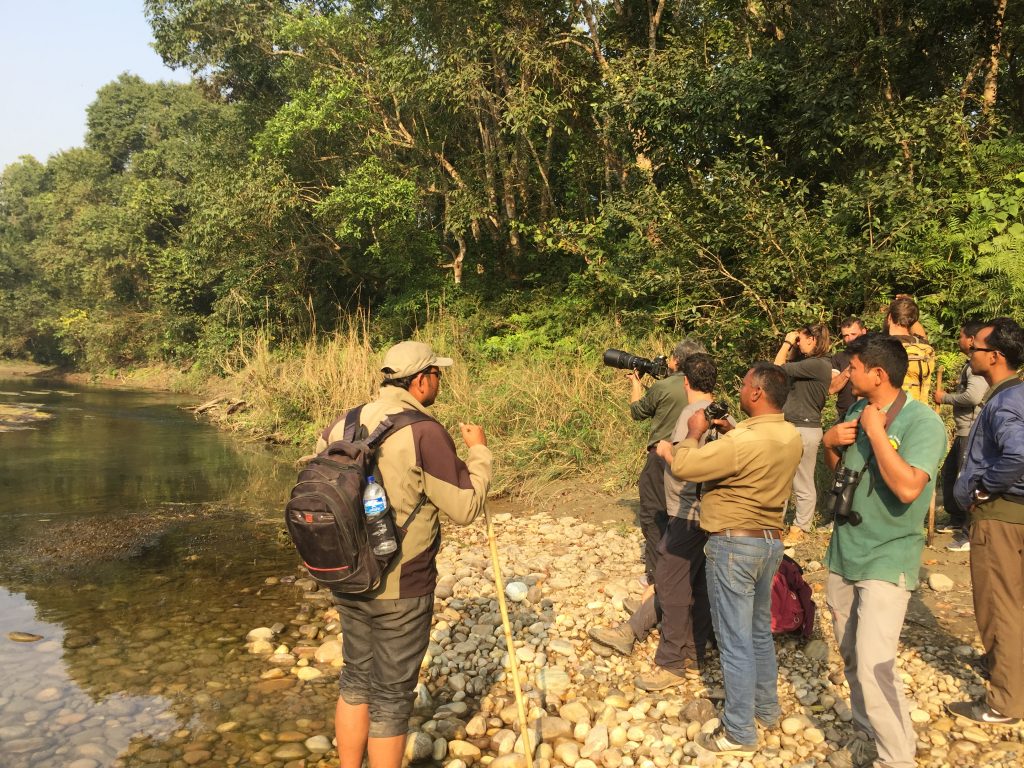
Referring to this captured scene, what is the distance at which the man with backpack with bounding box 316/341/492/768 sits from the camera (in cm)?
288

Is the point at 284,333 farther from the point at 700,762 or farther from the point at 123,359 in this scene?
the point at 700,762

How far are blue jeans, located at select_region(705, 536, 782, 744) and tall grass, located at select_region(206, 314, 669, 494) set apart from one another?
16.3 feet

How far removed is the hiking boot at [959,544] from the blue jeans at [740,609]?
118 inches

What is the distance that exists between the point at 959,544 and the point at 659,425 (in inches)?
107

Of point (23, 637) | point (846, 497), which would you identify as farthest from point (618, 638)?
point (23, 637)

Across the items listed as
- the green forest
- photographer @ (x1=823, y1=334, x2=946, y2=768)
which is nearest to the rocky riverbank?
photographer @ (x1=823, y1=334, x2=946, y2=768)

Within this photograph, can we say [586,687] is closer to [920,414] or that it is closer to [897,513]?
[897,513]

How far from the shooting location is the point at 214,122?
24.0 meters

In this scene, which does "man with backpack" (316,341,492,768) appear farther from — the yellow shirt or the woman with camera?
the woman with camera

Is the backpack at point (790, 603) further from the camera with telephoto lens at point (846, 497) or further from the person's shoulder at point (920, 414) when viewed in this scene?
the person's shoulder at point (920, 414)

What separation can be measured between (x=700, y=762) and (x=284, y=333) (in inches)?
729

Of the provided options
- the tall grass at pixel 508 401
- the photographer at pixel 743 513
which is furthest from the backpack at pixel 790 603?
the tall grass at pixel 508 401

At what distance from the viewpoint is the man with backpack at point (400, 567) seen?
9.45 feet

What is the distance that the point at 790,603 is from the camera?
4.26m
